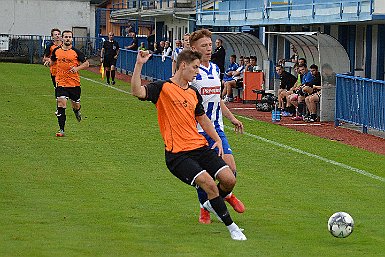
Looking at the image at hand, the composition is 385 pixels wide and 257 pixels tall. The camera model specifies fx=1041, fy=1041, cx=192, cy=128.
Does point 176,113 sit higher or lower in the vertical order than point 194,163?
higher

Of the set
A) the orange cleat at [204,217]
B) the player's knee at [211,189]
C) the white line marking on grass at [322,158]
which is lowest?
the white line marking on grass at [322,158]

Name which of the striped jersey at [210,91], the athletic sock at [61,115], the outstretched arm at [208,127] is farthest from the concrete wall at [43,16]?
the outstretched arm at [208,127]

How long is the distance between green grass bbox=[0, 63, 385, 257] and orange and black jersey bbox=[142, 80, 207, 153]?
0.85 meters

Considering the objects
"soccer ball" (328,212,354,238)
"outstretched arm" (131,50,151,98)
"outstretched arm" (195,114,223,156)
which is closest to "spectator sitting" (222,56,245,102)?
"outstretched arm" (195,114,223,156)

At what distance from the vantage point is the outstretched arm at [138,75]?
8664mm

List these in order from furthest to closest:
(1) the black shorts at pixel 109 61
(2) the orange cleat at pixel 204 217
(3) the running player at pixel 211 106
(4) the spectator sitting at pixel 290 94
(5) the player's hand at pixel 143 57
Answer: (1) the black shorts at pixel 109 61 → (4) the spectator sitting at pixel 290 94 → (2) the orange cleat at pixel 204 217 → (3) the running player at pixel 211 106 → (5) the player's hand at pixel 143 57

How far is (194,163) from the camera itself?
9227mm

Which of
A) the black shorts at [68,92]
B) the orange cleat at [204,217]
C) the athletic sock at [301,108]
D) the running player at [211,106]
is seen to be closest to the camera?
the running player at [211,106]

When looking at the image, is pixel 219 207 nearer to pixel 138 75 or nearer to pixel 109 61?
pixel 138 75

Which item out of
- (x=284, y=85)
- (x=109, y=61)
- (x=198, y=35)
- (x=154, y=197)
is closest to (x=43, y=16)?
(x=109, y=61)

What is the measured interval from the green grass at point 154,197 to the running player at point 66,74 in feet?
1.98

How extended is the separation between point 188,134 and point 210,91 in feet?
3.03

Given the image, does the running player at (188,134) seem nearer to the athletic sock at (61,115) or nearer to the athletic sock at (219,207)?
the athletic sock at (219,207)

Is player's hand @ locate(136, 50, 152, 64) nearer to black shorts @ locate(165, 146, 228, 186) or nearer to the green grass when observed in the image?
black shorts @ locate(165, 146, 228, 186)
